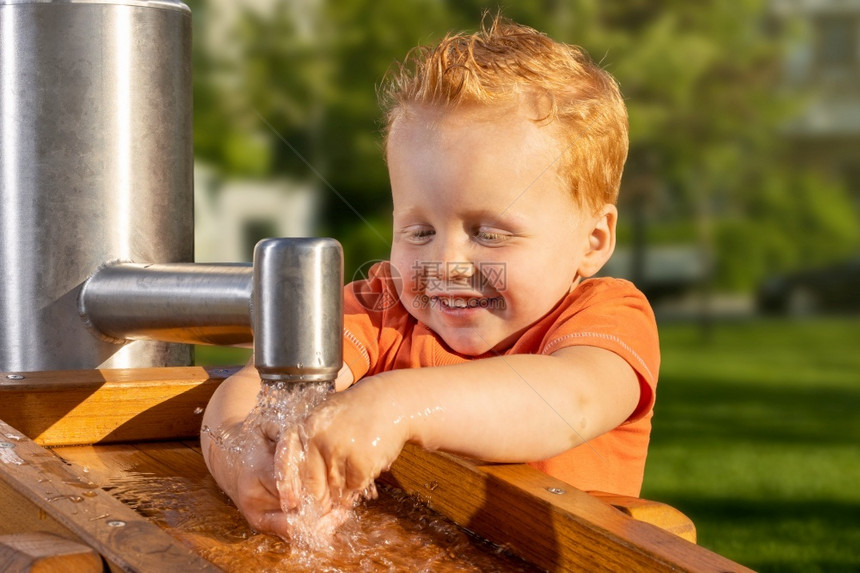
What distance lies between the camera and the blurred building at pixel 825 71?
42.8ft

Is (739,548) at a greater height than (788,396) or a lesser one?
greater

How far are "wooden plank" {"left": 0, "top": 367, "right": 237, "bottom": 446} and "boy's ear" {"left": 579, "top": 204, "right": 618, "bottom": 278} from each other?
512mm

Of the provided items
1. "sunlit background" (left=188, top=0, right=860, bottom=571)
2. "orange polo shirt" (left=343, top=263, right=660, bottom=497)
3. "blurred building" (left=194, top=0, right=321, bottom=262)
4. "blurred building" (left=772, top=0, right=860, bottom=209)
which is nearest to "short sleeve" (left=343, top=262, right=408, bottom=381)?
"orange polo shirt" (left=343, top=263, right=660, bottom=497)

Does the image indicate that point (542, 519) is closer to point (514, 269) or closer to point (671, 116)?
point (514, 269)

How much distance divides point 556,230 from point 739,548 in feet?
9.13

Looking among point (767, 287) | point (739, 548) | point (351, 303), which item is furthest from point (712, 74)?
point (351, 303)

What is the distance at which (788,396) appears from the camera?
31.4 feet

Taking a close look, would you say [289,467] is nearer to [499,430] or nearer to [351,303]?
[499,430]

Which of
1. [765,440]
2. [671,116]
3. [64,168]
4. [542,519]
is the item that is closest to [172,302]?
[64,168]

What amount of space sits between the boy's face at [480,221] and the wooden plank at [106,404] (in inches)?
13.1

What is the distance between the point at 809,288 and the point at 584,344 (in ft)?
40.7

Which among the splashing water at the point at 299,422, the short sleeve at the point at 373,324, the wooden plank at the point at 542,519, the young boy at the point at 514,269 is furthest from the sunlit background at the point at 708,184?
the splashing water at the point at 299,422

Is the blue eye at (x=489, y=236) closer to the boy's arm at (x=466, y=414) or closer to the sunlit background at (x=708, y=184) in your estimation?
the boy's arm at (x=466, y=414)

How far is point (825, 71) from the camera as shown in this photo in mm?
13312
